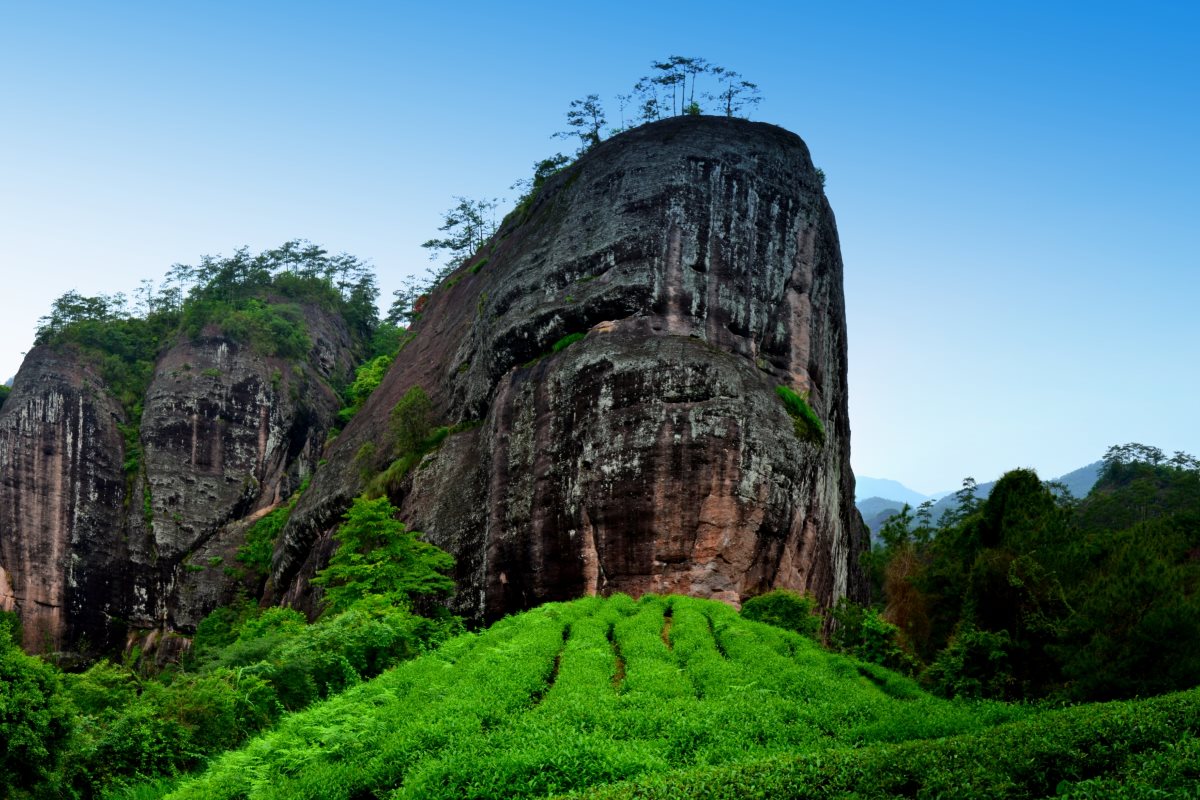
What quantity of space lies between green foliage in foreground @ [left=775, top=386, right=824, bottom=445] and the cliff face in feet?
109

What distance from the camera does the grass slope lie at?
9164mm

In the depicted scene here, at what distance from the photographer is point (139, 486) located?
172 feet

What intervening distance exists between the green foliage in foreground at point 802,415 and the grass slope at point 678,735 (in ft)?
37.9

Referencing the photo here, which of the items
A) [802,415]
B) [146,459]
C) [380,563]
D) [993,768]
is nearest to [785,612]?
[802,415]

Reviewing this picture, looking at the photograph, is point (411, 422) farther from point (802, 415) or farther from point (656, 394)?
point (802, 415)

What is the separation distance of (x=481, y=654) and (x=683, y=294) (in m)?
15.2

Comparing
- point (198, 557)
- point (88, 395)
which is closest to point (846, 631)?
point (198, 557)

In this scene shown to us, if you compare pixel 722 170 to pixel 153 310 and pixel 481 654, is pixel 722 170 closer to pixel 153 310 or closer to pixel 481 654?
pixel 481 654

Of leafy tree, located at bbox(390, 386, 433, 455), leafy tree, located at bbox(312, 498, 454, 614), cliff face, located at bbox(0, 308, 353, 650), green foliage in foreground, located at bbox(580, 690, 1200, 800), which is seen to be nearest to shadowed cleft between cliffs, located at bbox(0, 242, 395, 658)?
cliff face, located at bbox(0, 308, 353, 650)

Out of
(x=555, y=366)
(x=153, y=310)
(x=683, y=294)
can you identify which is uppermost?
(x=153, y=310)

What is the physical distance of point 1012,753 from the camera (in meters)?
9.30

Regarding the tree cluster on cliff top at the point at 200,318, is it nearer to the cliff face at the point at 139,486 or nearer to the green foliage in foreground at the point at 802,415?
the cliff face at the point at 139,486

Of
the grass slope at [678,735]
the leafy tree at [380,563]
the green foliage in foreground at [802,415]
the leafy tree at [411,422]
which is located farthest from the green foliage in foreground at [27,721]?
the leafy tree at [411,422]

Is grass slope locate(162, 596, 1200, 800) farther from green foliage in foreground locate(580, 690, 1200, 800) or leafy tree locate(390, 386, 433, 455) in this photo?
leafy tree locate(390, 386, 433, 455)
